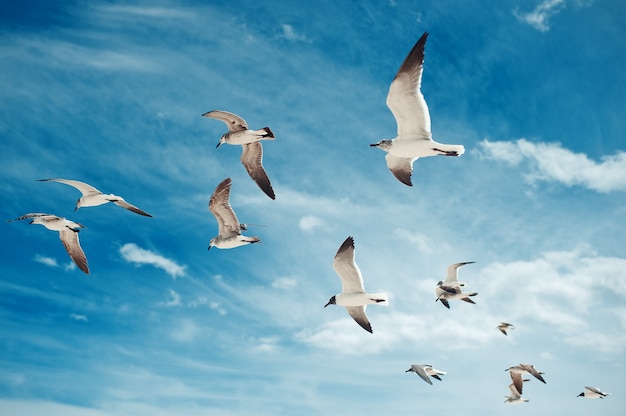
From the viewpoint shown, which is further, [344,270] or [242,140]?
[242,140]

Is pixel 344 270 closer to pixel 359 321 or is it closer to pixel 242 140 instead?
pixel 359 321

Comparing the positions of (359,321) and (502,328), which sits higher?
(502,328)

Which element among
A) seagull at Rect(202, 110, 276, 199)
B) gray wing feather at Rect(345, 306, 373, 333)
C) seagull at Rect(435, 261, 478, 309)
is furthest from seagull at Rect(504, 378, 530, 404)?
seagull at Rect(202, 110, 276, 199)

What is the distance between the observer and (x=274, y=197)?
2439 cm

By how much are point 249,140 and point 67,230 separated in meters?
7.97

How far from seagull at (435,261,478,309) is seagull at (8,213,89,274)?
15822 mm

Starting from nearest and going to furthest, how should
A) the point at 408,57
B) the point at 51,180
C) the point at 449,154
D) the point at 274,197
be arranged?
1. the point at 408,57
2. the point at 449,154
3. the point at 51,180
4. the point at 274,197

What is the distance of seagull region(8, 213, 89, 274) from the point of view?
2180 centimetres

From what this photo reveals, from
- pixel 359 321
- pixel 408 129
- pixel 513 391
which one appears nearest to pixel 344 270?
pixel 359 321

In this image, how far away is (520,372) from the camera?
31.3 metres

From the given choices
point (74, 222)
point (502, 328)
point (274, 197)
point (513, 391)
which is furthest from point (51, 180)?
point (513, 391)

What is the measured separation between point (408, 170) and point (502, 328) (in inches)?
579

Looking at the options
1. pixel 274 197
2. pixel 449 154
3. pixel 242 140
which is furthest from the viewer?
pixel 274 197

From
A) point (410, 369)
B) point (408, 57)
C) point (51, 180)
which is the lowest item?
point (410, 369)
